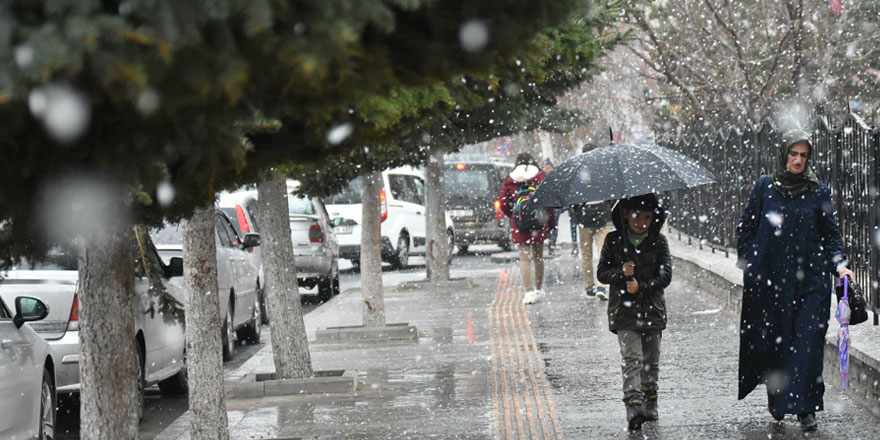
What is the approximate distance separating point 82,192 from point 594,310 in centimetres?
1116

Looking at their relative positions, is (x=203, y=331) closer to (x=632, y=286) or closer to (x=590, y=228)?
(x=632, y=286)

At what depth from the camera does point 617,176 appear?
7.87 metres

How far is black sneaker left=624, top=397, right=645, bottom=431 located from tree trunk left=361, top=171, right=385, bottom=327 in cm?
565

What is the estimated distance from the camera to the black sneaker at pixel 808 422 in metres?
6.96

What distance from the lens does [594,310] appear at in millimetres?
14195

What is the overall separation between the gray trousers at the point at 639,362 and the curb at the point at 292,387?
252 centimetres

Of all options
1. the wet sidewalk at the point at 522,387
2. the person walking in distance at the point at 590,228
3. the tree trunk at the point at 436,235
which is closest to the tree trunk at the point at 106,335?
the wet sidewalk at the point at 522,387

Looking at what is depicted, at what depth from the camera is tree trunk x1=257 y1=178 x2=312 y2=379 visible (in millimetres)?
9531

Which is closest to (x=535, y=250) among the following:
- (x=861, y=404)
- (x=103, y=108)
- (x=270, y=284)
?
(x=270, y=284)

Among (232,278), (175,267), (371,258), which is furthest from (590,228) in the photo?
(175,267)

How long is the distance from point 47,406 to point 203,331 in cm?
103

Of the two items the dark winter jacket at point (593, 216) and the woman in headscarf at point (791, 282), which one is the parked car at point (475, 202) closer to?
the dark winter jacket at point (593, 216)

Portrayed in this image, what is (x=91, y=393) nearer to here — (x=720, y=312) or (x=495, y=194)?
(x=720, y=312)

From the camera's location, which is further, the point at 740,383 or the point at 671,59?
the point at 671,59
